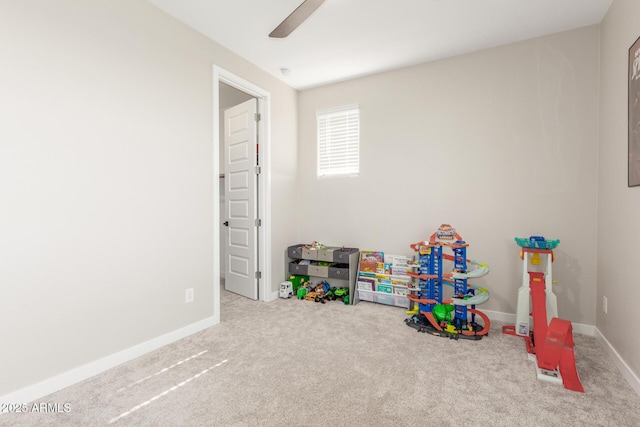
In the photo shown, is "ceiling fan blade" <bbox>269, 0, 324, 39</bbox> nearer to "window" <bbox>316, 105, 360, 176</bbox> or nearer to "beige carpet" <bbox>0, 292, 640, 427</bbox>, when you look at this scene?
"window" <bbox>316, 105, 360, 176</bbox>

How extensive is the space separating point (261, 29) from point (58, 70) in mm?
1555

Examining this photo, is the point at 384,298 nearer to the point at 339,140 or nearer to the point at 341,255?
the point at 341,255

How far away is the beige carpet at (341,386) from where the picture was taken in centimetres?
157

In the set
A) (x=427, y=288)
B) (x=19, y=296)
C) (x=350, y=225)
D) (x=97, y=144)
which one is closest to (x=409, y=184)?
(x=350, y=225)

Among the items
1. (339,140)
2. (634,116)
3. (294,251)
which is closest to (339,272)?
(294,251)

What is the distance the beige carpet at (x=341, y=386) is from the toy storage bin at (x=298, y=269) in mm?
1112

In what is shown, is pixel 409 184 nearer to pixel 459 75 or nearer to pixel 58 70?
pixel 459 75

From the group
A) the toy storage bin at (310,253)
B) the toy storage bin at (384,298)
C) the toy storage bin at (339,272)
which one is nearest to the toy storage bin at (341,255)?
the toy storage bin at (339,272)

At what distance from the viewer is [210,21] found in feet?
8.34

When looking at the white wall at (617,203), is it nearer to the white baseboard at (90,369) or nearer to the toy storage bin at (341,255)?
the toy storage bin at (341,255)

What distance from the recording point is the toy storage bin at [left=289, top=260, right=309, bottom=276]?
3748 millimetres

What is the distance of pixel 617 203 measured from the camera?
217cm

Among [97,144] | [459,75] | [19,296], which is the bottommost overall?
[19,296]

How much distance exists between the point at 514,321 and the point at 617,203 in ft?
4.48
